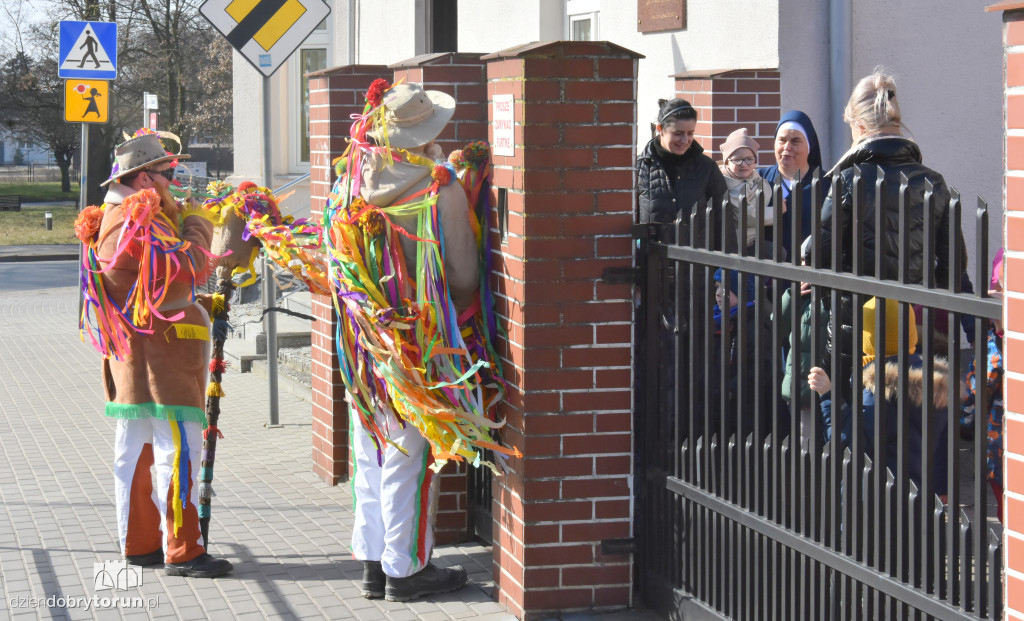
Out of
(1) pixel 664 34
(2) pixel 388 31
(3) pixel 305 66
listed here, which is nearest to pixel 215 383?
(1) pixel 664 34

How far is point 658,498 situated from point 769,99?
9.57 feet

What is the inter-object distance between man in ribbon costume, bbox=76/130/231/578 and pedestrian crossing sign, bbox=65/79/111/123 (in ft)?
27.2

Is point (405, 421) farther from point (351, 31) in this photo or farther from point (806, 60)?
point (351, 31)

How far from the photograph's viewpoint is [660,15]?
841 cm

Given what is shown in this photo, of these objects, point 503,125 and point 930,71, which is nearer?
point 503,125

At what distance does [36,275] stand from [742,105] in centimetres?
1828

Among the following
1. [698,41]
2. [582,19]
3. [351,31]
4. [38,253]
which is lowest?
[38,253]

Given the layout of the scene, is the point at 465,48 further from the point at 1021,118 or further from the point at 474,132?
the point at 1021,118

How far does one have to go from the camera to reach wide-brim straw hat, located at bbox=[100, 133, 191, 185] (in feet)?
18.5

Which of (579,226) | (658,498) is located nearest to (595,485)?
(658,498)

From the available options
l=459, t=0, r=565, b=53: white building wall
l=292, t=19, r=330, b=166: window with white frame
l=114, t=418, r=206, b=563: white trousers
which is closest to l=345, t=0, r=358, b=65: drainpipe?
l=459, t=0, r=565, b=53: white building wall

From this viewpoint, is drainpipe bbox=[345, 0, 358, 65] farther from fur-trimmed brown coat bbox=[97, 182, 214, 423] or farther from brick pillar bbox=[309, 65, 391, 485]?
fur-trimmed brown coat bbox=[97, 182, 214, 423]

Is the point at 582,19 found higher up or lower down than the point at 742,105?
higher up

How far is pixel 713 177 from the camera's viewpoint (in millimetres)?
5996
